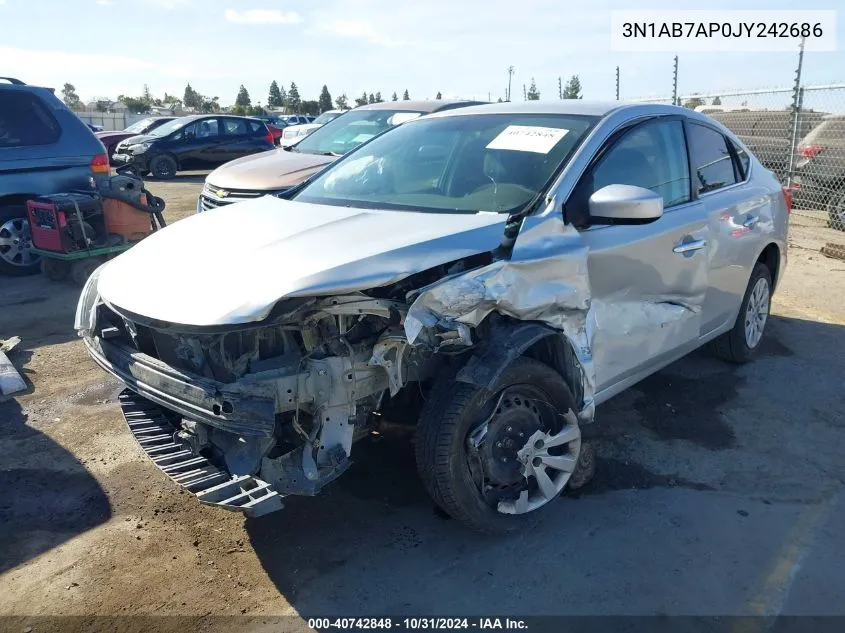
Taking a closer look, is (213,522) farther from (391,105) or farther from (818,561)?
(391,105)

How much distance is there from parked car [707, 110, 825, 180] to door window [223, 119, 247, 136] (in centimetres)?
1238

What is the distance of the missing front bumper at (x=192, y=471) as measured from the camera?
246 cm

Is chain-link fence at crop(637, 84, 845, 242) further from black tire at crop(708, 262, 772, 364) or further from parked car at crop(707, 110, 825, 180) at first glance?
black tire at crop(708, 262, 772, 364)

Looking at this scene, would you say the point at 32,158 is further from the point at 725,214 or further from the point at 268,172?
the point at 725,214

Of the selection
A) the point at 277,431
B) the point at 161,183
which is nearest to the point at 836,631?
the point at 277,431

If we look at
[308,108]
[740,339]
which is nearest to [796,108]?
[740,339]

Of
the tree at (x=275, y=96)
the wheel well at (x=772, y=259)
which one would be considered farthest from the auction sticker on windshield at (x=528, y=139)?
the tree at (x=275, y=96)

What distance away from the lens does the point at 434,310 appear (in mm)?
2664

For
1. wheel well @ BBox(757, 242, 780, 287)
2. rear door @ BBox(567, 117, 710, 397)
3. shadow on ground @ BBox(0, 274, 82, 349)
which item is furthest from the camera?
shadow on ground @ BBox(0, 274, 82, 349)

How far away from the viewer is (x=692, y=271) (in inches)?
157

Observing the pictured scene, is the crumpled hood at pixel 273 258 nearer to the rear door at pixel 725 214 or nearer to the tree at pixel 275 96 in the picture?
the rear door at pixel 725 214

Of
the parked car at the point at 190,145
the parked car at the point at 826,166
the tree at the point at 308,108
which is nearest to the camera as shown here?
the parked car at the point at 826,166

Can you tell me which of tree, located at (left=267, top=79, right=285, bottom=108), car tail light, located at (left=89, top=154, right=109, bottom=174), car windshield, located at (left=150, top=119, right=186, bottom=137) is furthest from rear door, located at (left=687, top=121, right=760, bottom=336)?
tree, located at (left=267, top=79, right=285, bottom=108)

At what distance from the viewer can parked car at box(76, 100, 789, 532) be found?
2.62 meters
